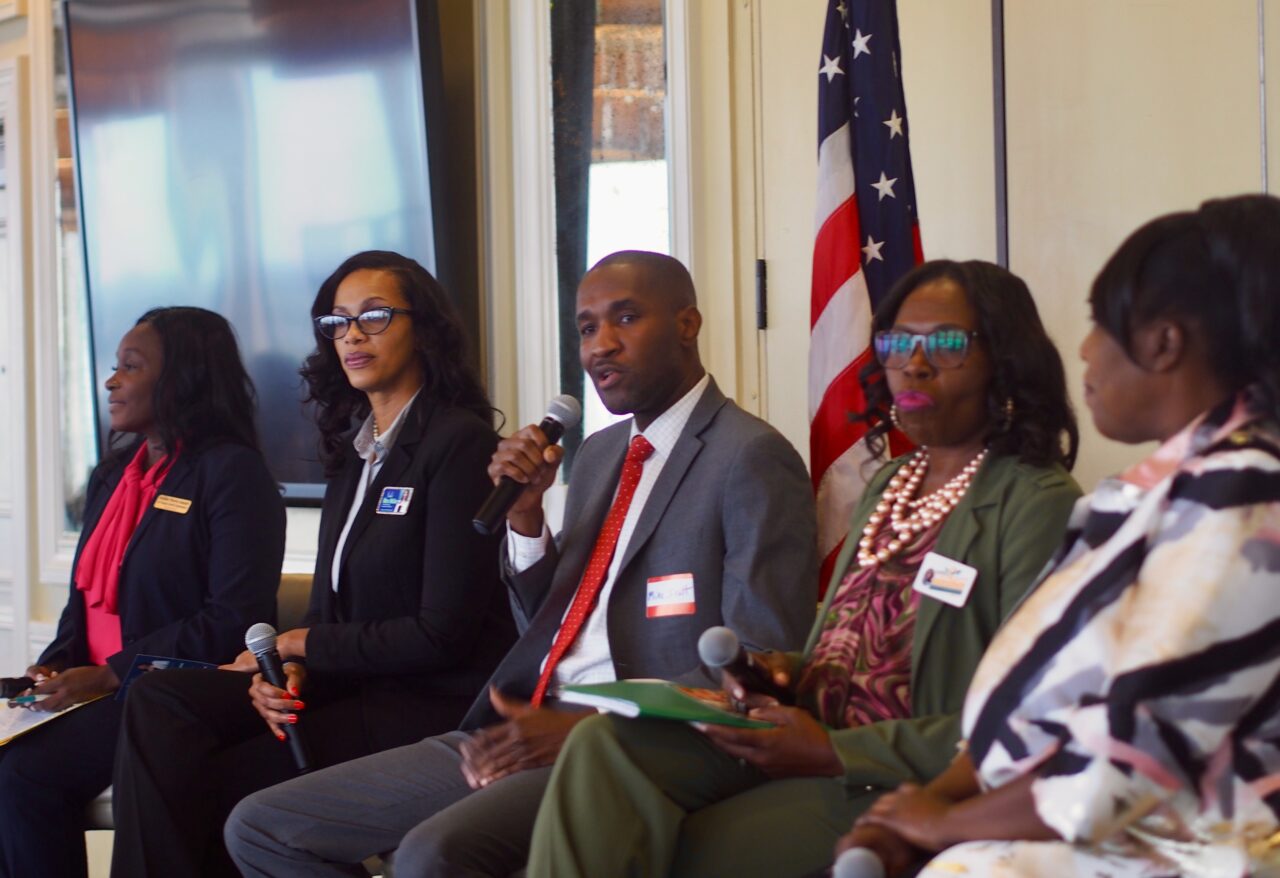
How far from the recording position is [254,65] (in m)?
4.62

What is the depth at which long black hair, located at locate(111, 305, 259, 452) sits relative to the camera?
11.0ft

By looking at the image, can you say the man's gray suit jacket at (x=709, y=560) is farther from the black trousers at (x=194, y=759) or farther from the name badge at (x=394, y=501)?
the black trousers at (x=194, y=759)

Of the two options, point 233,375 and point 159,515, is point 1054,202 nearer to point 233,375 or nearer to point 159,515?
point 233,375

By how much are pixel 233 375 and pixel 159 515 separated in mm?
412

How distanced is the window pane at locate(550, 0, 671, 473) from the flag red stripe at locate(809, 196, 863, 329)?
0.88 m

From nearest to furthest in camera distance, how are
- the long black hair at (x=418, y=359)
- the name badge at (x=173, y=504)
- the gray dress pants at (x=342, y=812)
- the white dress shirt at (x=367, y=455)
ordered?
the gray dress pants at (x=342, y=812), the white dress shirt at (x=367, y=455), the long black hair at (x=418, y=359), the name badge at (x=173, y=504)

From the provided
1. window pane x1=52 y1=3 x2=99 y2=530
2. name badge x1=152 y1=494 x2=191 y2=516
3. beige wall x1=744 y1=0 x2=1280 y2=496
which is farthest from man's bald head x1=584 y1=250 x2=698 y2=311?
window pane x1=52 y1=3 x2=99 y2=530

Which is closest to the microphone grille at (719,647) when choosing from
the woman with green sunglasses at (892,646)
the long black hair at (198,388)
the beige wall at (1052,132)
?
the woman with green sunglasses at (892,646)

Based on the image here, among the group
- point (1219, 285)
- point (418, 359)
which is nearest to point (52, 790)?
point (418, 359)

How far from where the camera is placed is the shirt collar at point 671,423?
8.30 ft

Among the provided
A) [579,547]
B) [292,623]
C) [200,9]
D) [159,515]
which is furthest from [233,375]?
[200,9]

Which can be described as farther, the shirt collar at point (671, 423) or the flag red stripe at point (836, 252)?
the flag red stripe at point (836, 252)

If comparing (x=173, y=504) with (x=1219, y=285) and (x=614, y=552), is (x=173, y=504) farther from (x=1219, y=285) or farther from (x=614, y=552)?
(x=1219, y=285)

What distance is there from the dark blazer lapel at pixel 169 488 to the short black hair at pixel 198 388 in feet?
0.18
